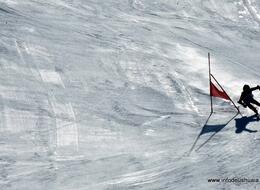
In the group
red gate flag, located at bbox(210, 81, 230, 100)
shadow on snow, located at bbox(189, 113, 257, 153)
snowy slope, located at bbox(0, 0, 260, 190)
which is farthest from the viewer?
red gate flag, located at bbox(210, 81, 230, 100)

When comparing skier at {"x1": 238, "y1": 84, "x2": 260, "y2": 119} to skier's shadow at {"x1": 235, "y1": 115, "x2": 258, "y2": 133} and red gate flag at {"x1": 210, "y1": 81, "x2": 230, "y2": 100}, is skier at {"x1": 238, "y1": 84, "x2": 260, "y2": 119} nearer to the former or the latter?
skier's shadow at {"x1": 235, "y1": 115, "x2": 258, "y2": 133}

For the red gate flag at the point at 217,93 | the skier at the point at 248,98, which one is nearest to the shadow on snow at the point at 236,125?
the skier at the point at 248,98

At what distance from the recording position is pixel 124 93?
14.6m

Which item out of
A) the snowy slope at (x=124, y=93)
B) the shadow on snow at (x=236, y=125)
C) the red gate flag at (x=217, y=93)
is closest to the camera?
the snowy slope at (x=124, y=93)

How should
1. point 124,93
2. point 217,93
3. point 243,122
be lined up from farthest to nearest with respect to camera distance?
point 124,93 → point 217,93 → point 243,122

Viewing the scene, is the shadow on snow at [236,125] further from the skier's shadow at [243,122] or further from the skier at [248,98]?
the skier at [248,98]

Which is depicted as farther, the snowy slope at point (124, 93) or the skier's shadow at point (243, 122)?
the skier's shadow at point (243, 122)

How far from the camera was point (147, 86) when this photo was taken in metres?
15.0

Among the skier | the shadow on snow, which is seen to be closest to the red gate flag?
the skier

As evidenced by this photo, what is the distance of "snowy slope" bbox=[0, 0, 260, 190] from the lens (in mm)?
11977

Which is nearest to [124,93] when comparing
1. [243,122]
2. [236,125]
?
[236,125]

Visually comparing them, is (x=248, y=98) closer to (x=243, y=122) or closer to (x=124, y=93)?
(x=243, y=122)

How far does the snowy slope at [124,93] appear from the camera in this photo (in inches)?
472

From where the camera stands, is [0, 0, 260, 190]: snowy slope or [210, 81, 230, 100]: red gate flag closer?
[0, 0, 260, 190]: snowy slope
